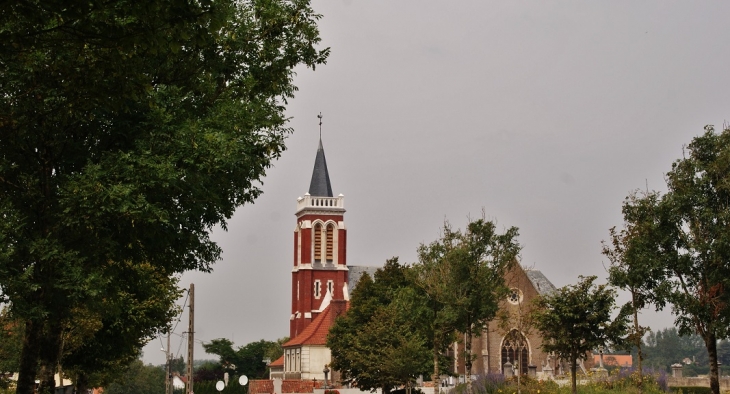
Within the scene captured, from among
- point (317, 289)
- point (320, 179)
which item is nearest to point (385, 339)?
point (317, 289)

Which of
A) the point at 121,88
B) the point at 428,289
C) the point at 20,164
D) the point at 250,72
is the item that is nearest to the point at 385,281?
the point at 428,289

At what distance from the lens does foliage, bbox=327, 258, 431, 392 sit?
132ft

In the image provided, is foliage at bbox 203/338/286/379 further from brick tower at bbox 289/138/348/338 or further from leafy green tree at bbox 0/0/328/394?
leafy green tree at bbox 0/0/328/394

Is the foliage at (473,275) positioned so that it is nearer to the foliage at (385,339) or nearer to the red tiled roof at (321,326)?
the foliage at (385,339)

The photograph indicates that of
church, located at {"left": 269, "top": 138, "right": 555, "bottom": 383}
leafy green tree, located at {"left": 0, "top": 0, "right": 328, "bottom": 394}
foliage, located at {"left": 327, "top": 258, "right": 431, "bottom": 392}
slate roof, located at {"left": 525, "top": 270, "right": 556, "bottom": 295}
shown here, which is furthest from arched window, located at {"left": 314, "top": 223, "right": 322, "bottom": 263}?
leafy green tree, located at {"left": 0, "top": 0, "right": 328, "bottom": 394}

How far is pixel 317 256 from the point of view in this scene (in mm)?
83500

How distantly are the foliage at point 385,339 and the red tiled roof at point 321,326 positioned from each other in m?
18.4

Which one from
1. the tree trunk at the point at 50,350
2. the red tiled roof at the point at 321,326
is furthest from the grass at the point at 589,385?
the red tiled roof at the point at 321,326

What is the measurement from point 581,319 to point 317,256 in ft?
182

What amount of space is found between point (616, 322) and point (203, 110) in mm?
17053

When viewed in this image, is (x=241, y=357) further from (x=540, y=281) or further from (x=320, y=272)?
(x=540, y=281)

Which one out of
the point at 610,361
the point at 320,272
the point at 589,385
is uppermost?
the point at 320,272

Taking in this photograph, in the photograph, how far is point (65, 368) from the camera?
32688 mm

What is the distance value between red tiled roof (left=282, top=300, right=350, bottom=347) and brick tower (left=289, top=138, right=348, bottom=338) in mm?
5171
